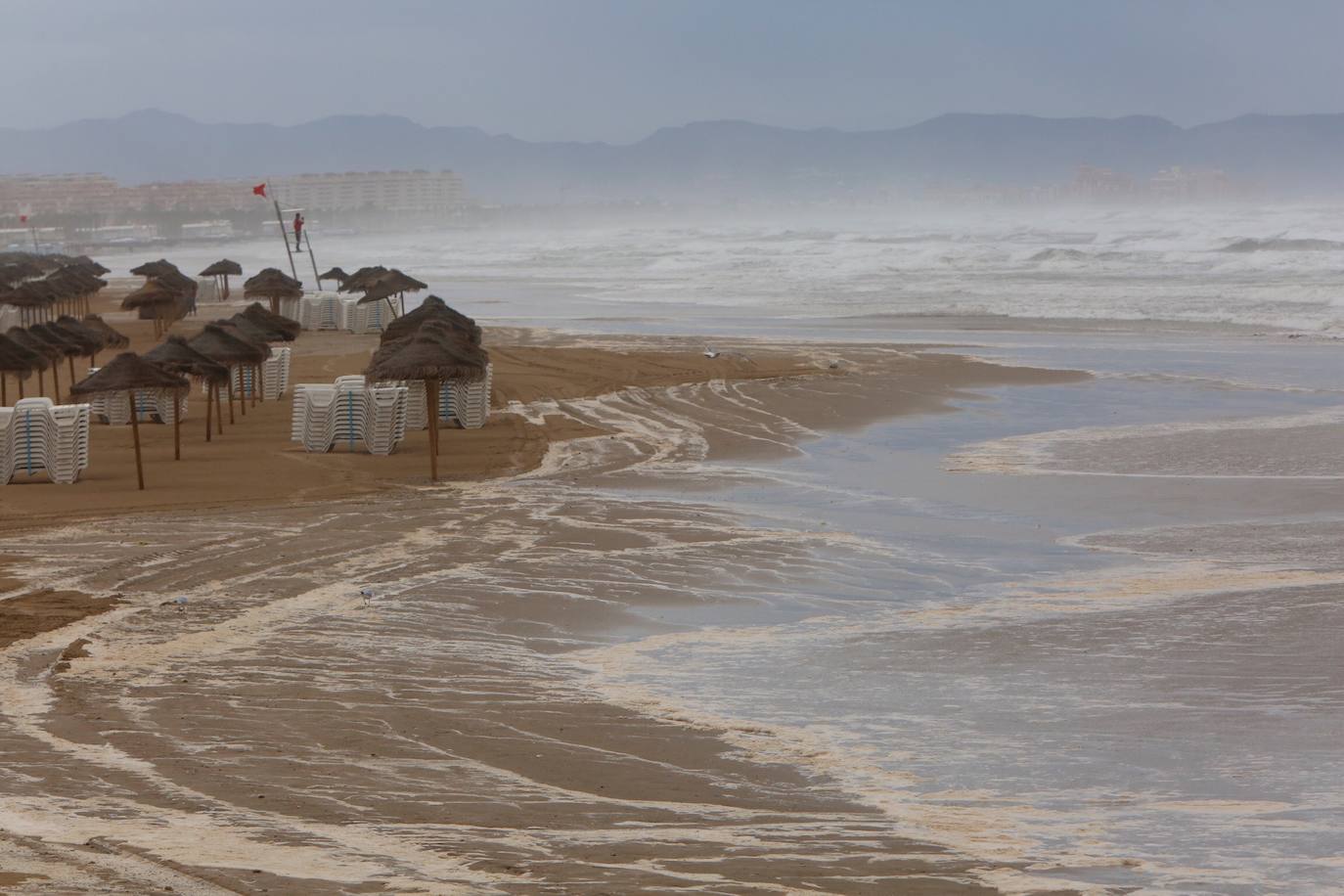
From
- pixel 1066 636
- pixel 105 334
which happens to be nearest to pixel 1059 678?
pixel 1066 636

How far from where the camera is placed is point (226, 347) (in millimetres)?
19844

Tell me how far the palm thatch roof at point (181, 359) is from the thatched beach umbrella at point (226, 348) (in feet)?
2.78

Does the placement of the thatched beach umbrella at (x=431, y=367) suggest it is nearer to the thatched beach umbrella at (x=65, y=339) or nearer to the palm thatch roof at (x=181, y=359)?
the palm thatch roof at (x=181, y=359)

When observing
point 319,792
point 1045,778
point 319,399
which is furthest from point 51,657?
point 319,399

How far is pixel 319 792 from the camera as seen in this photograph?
6.62 meters

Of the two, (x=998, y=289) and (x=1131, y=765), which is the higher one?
(x=998, y=289)

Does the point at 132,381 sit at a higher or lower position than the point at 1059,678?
higher

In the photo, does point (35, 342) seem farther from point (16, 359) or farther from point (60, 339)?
point (16, 359)

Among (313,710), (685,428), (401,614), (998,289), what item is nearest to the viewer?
(313,710)

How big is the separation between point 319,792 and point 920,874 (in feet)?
8.40

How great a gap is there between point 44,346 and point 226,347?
3.02 meters

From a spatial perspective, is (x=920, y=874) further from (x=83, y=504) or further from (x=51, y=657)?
(x=83, y=504)

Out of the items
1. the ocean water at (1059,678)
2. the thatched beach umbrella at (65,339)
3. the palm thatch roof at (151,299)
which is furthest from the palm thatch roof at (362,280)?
the ocean water at (1059,678)

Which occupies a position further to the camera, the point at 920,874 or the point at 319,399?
the point at 319,399
